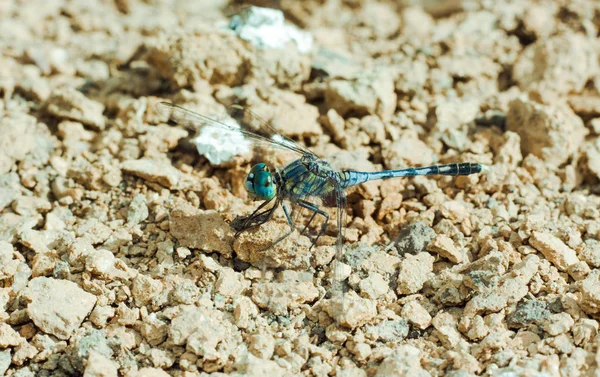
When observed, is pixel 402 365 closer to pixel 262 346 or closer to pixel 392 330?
Result: pixel 392 330

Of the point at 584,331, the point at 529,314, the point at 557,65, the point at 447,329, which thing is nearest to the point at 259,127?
the point at 447,329

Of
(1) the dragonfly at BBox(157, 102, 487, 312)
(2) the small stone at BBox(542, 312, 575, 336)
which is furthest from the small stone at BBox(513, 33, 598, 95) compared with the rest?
(2) the small stone at BBox(542, 312, 575, 336)

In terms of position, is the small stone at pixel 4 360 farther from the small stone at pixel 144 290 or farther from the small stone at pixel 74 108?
the small stone at pixel 74 108

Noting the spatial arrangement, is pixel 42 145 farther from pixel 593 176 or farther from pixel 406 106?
pixel 593 176

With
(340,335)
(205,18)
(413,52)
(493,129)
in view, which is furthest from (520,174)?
(205,18)

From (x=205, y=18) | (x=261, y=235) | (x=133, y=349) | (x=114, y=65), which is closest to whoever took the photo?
(x=133, y=349)

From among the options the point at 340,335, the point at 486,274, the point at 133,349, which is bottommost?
the point at 133,349
